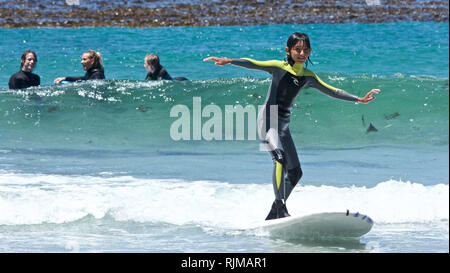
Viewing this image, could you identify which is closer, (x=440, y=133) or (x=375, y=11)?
(x=440, y=133)

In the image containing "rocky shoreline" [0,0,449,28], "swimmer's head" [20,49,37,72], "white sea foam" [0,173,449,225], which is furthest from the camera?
"rocky shoreline" [0,0,449,28]

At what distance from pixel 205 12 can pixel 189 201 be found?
21480mm

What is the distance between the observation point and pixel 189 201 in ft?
27.4

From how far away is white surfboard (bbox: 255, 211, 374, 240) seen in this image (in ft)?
20.7

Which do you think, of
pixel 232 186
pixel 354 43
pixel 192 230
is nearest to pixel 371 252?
pixel 192 230

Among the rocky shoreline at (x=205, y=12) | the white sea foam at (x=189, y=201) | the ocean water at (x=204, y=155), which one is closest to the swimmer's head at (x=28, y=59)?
the ocean water at (x=204, y=155)

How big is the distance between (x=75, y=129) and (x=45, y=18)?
14.3 m

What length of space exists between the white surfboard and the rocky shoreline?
73.7ft

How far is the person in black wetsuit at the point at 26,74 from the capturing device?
1217cm

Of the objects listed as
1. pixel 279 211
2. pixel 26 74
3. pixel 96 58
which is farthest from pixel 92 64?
pixel 279 211

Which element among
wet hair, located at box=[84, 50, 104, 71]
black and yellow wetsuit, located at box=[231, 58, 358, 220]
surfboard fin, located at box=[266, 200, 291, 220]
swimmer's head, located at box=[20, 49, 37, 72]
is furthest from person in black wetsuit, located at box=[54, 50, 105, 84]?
surfboard fin, located at box=[266, 200, 291, 220]

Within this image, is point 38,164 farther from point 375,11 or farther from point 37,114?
point 375,11

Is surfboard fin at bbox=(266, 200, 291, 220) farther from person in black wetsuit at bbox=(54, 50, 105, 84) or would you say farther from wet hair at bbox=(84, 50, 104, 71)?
wet hair at bbox=(84, 50, 104, 71)

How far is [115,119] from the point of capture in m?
16.2
